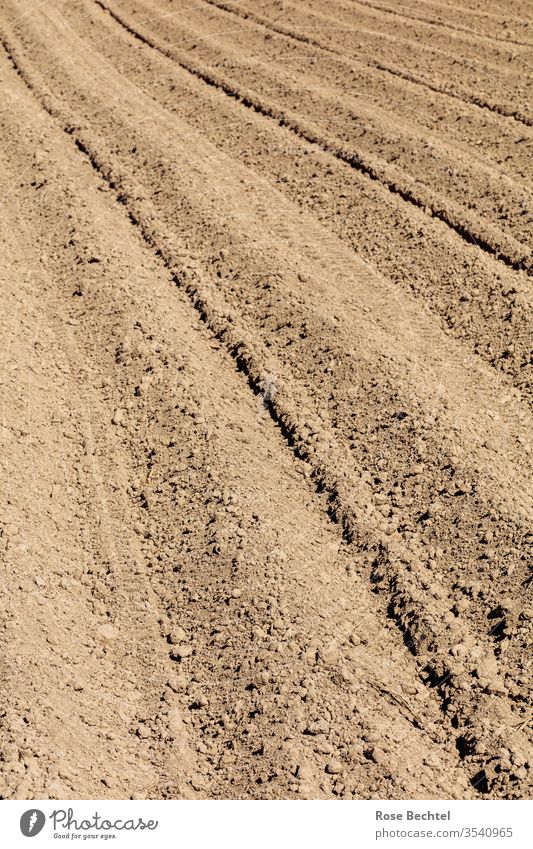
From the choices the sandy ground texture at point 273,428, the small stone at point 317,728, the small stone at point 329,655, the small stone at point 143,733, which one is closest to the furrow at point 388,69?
the sandy ground texture at point 273,428

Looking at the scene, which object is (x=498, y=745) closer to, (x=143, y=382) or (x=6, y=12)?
(x=143, y=382)

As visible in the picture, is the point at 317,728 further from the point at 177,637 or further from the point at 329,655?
the point at 177,637

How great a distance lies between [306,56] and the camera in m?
7.76

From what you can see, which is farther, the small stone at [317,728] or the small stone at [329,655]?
the small stone at [329,655]

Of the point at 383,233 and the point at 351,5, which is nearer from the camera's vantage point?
the point at 383,233

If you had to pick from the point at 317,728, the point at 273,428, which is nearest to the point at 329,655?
the point at 317,728

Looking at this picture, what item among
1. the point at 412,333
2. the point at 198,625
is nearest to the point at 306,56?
the point at 412,333

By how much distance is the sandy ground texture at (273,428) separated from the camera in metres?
3.37

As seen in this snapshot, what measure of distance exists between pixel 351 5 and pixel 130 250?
453 cm

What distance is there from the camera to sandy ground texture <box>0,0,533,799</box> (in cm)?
337

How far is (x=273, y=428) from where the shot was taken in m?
4.58

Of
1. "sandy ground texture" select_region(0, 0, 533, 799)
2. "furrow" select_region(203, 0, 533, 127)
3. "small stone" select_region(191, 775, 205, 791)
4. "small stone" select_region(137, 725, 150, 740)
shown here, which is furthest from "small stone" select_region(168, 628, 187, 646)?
"furrow" select_region(203, 0, 533, 127)

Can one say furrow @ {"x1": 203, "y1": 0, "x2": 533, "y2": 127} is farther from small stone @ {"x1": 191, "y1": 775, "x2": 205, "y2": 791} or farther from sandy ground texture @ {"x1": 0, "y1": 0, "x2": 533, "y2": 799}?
small stone @ {"x1": 191, "y1": 775, "x2": 205, "y2": 791}

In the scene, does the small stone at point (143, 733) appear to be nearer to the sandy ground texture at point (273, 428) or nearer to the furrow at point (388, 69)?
the sandy ground texture at point (273, 428)
